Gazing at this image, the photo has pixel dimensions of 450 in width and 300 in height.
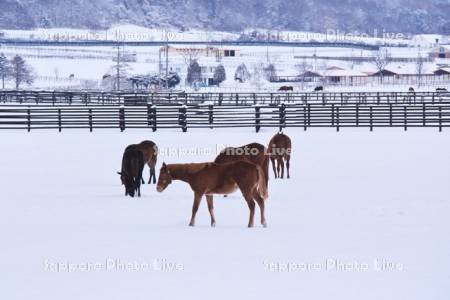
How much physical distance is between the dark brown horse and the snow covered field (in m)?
0.29

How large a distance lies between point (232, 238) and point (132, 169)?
14.3 feet

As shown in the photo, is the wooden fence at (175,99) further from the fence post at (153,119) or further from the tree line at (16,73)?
the tree line at (16,73)

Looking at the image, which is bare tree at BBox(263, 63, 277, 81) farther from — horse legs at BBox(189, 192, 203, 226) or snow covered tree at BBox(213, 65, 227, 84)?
horse legs at BBox(189, 192, 203, 226)

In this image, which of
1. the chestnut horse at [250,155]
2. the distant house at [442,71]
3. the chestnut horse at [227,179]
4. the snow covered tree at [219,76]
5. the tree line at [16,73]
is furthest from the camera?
the distant house at [442,71]

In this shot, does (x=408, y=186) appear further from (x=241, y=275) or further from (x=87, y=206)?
(x=241, y=275)

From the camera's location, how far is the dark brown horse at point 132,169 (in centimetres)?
1575

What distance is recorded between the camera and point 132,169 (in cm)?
1584

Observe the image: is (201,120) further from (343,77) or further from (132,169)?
(343,77)

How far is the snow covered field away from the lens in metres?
9.38

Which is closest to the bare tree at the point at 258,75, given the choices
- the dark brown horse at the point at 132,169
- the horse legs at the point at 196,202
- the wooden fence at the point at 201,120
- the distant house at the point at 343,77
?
the distant house at the point at 343,77

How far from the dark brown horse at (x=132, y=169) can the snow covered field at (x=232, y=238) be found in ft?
0.97

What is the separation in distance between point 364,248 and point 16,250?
144 inches

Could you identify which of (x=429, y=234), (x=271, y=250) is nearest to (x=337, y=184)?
(x=429, y=234)

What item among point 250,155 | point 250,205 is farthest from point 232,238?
point 250,155
